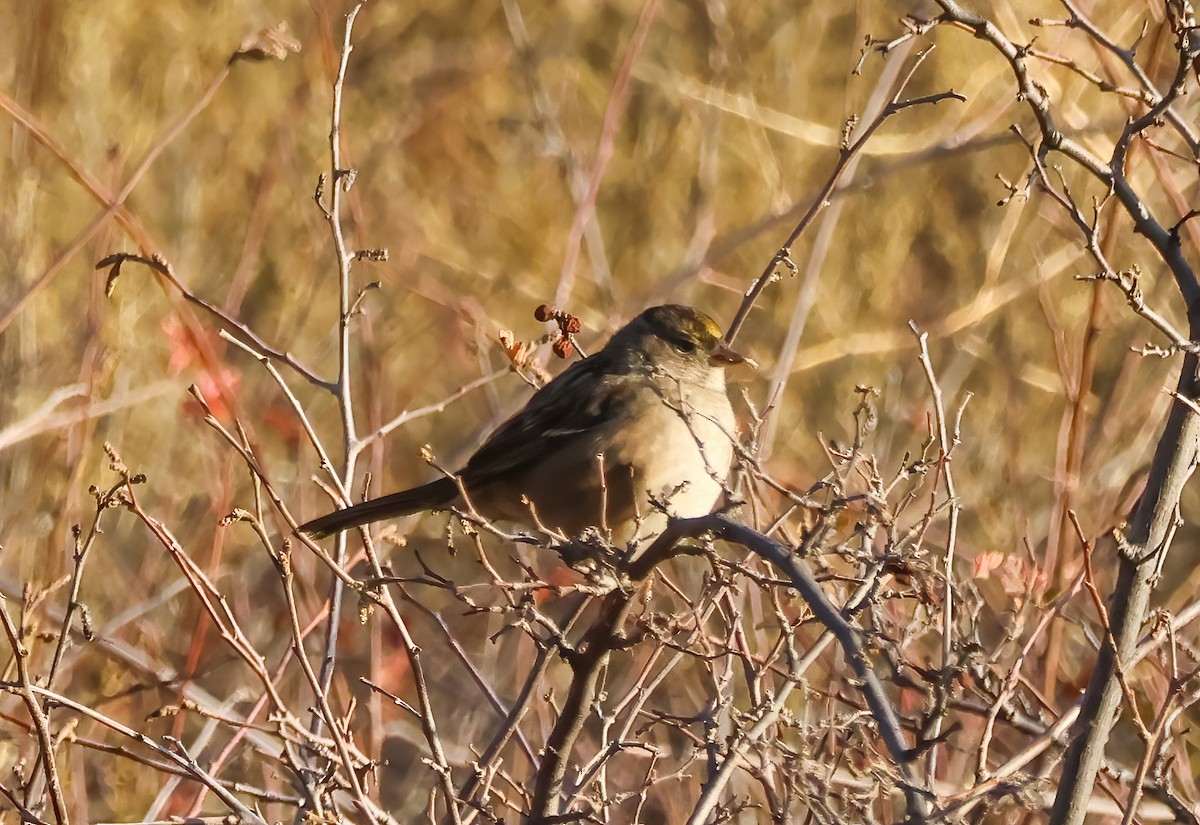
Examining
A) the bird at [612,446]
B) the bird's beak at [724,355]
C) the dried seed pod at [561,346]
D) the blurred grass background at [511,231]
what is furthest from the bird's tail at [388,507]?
the blurred grass background at [511,231]

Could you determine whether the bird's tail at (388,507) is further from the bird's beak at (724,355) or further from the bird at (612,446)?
the bird's beak at (724,355)

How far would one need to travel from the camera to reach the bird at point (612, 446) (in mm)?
4355

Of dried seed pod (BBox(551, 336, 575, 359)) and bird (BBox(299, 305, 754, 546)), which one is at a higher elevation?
dried seed pod (BBox(551, 336, 575, 359))

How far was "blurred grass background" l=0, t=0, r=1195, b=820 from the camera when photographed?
22.2ft

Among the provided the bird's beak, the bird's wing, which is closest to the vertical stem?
the bird's wing

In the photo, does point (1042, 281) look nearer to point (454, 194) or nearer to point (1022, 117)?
point (1022, 117)

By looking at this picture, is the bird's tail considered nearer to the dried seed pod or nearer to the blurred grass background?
the dried seed pod

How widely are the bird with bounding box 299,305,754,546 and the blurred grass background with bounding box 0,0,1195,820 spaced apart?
3.24ft

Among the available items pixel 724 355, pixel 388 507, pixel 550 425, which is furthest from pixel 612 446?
pixel 388 507

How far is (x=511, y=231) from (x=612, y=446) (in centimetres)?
620

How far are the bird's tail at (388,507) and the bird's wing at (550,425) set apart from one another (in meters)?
0.32

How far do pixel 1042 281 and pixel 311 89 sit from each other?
4.97 metres

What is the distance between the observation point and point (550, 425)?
187 inches

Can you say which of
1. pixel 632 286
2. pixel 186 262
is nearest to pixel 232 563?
pixel 186 262
